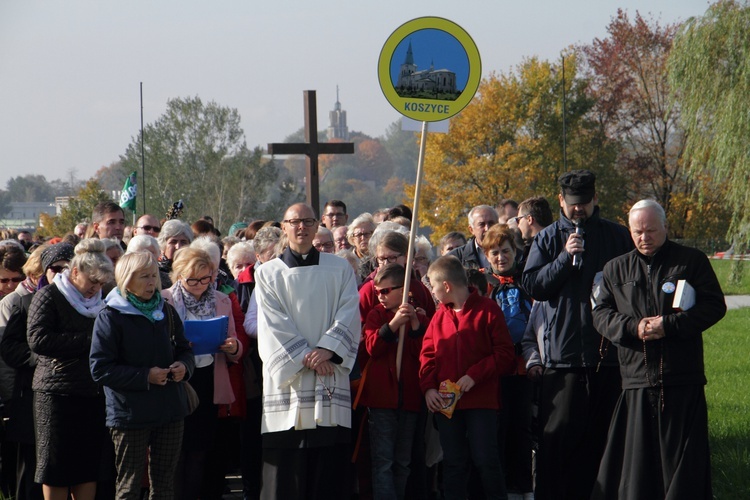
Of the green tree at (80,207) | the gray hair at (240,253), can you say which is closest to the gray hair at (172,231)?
the gray hair at (240,253)

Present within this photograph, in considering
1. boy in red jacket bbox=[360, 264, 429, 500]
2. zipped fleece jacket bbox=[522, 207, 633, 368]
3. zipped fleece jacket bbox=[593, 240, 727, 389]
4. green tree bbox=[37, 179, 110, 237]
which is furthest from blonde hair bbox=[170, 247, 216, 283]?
green tree bbox=[37, 179, 110, 237]

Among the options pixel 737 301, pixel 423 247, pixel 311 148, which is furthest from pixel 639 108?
pixel 423 247

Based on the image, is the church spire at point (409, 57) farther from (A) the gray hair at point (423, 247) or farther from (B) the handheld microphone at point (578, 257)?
(A) the gray hair at point (423, 247)

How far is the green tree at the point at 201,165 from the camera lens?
234ft

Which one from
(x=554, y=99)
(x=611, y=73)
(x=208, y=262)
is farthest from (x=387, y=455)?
(x=611, y=73)

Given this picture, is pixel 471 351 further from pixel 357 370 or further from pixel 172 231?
pixel 172 231

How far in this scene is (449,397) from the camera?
672 cm

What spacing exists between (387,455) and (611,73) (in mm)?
42615

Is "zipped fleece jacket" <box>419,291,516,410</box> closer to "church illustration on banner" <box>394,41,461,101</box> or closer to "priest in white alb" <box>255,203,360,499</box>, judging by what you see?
"priest in white alb" <box>255,203,360,499</box>

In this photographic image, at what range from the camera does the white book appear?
6168 mm

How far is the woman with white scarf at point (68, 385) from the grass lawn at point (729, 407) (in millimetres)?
4479

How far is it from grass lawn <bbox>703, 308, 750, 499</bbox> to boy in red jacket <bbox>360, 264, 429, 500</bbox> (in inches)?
92.5

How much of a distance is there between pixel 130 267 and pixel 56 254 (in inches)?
45.4

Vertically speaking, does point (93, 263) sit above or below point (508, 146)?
below
